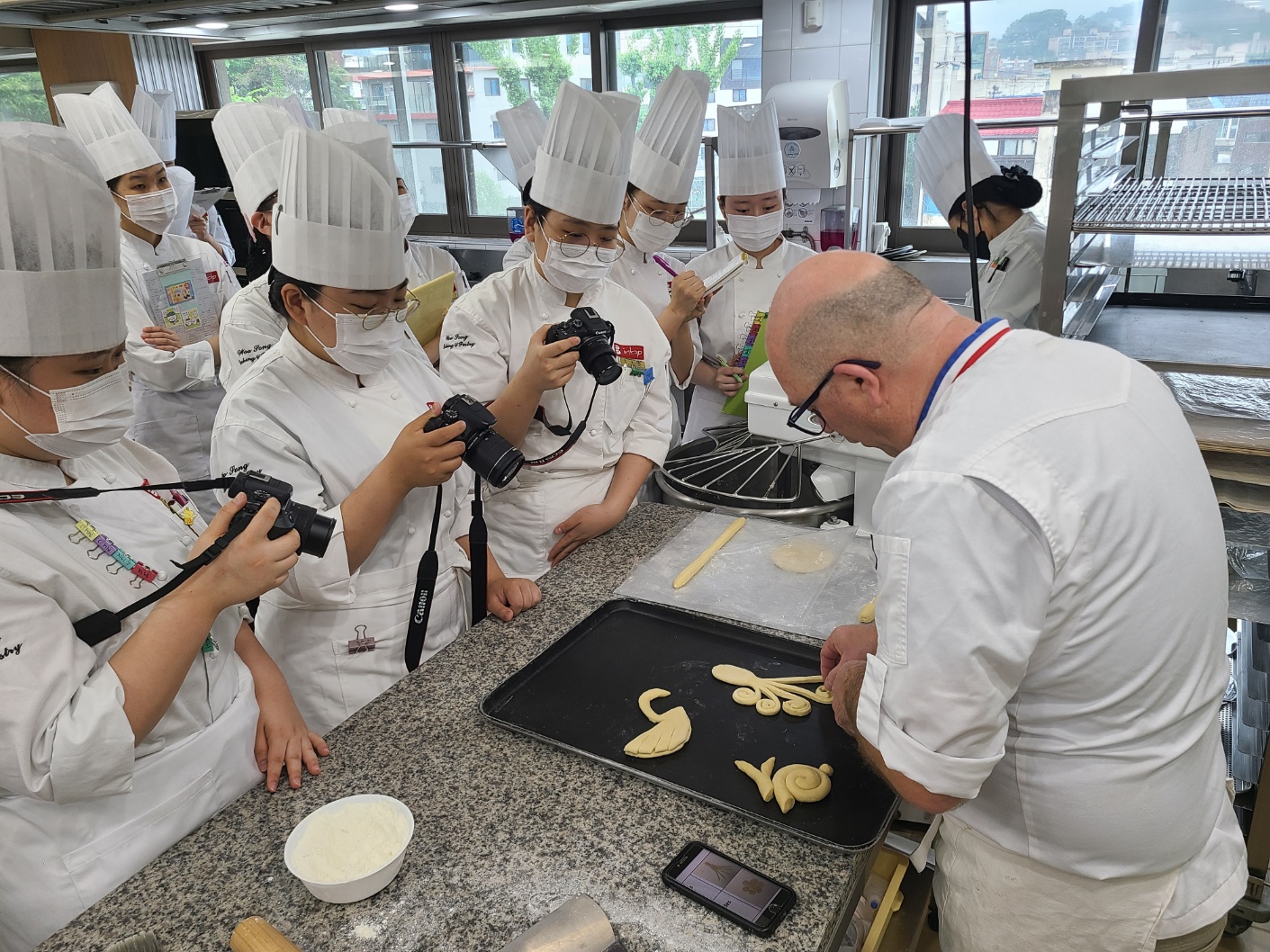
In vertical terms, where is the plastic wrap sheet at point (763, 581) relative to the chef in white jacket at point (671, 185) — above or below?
below

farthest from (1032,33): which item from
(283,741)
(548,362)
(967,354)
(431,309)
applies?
(283,741)

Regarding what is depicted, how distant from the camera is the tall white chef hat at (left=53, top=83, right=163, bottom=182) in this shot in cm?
287

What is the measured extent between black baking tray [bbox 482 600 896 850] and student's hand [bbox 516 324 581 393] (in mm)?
487

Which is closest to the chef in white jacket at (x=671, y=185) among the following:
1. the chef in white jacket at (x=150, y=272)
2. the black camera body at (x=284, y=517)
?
the black camera body at (x=284, y=517)

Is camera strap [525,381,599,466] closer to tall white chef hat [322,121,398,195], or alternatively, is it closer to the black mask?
tall white chef hat [322,121,398,195]

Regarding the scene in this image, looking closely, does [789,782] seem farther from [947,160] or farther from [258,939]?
[947,160]

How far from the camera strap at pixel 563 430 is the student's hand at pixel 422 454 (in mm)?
559

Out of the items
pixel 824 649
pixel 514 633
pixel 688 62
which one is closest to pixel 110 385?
pixel 514 633

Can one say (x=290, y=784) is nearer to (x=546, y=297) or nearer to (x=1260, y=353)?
(x=546, y=297)

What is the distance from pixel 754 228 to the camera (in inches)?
111

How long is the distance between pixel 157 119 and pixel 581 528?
3204 mm

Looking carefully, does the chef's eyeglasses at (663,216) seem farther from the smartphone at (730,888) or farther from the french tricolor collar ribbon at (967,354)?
the smartphone at (730,888)

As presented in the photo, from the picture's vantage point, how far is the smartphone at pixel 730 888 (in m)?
0.89

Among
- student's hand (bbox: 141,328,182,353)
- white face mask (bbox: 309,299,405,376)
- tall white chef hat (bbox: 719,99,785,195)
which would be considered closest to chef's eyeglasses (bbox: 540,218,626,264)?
white face mask (bbox: 309,299,405,376)
